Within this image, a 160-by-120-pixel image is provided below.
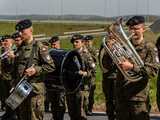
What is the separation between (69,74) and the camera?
1070cm

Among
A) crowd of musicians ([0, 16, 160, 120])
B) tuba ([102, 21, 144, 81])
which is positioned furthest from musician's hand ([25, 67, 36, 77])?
tuba ([102, 21, 144, 81])

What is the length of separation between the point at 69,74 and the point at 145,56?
9.90 ft

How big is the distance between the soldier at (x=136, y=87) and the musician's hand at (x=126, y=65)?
262 millimetres

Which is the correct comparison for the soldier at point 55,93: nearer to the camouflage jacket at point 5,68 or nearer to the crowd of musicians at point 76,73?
the crowd of musicians at point 76,73

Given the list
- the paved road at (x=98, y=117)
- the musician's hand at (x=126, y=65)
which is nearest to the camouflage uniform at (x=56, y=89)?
the paved road at (x=98, y=117)

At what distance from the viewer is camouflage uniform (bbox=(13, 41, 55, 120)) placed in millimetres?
8664

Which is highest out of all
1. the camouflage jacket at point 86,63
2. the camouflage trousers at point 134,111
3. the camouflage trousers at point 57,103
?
the camouflage jacket at point 86,63

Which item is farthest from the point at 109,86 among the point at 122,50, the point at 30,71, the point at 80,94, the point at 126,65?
the point at 126,65

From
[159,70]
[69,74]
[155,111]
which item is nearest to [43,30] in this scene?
[155,111]

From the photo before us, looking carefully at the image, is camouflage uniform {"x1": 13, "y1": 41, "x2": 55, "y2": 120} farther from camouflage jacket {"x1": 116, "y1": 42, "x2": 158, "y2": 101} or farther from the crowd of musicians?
camouflage jacket {"x1": 116, "y1": 42, "x2": 158, "y2": 101}

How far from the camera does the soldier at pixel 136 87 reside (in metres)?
7.89

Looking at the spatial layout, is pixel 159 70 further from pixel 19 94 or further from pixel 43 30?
pixel 43 30

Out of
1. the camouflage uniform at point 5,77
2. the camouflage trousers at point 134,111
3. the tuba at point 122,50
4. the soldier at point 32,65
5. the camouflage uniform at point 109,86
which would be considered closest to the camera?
the tuba at point 122,50

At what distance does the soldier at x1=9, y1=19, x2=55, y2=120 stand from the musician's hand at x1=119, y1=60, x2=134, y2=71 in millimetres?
1401
